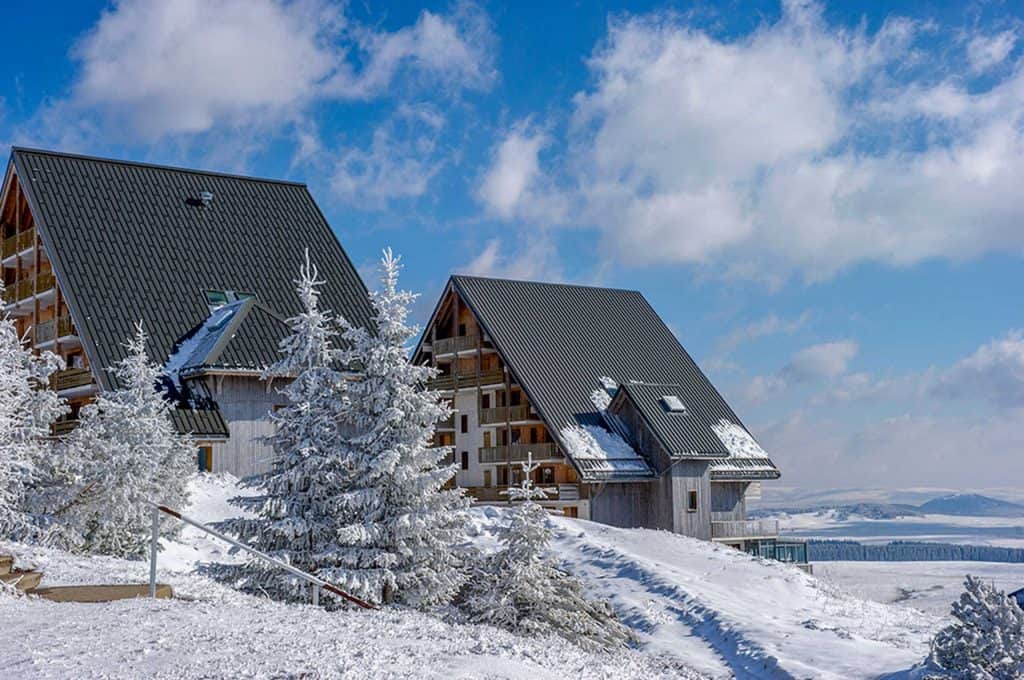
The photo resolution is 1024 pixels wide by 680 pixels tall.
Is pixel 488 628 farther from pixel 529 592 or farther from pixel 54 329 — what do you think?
pixel 54 329

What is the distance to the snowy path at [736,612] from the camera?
25.1 metres

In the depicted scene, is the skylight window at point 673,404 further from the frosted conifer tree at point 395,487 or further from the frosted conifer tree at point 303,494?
the frosted conifer tree at point 303,494

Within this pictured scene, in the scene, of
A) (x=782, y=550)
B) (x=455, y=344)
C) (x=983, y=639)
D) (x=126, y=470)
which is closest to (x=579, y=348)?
(x=455, y=344)

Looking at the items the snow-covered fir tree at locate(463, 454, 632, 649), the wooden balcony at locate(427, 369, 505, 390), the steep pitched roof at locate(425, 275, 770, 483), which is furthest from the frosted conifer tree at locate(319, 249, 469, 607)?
the wooden balcony at locate(427, 369, 505, 390)

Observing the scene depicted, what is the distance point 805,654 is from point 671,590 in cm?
593

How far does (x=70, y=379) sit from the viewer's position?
149 feet

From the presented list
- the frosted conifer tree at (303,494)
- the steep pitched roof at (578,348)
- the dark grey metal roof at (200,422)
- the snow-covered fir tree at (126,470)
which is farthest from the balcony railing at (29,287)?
the frosted conifer tree at (303,494)

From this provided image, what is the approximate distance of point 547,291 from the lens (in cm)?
5912

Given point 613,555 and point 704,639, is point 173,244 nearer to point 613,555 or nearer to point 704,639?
point 613,555

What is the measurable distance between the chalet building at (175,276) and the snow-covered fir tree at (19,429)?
6346 mm

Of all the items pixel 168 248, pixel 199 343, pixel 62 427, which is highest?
pixel 168 248

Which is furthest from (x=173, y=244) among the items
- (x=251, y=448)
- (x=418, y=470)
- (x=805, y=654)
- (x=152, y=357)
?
(x=805, y=654)

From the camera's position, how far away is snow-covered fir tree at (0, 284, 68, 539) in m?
22.1

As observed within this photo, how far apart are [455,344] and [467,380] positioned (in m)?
1.87
